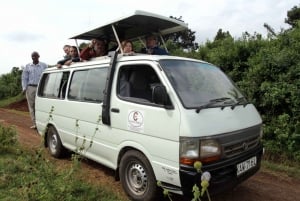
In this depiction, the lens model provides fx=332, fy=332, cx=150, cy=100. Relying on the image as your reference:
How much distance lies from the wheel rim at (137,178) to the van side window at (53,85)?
2.47 meters

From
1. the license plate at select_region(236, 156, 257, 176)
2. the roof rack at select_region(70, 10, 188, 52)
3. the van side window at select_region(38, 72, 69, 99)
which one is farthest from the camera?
the van side window at select_region(38, 72, 69, 99)

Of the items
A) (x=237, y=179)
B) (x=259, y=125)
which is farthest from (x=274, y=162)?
(x=237, y=179)

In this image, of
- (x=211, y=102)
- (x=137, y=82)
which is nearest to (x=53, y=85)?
(x=137, y=82)

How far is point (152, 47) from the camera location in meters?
6.67

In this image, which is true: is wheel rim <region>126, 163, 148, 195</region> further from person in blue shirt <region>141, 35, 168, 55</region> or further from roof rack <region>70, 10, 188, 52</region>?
person in blue shirt <region>141, 35, 168, 55</region>

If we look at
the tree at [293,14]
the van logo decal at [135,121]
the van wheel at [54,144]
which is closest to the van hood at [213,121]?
the van logo decal at [135,121]

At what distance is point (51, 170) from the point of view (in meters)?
4.39

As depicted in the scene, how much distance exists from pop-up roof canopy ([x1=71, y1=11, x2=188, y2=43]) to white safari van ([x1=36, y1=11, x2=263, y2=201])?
55 millimetres

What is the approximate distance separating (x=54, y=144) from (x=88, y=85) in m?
1.96

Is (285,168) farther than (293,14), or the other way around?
(293,14)

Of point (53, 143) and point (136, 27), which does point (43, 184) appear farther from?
point (136, 27)

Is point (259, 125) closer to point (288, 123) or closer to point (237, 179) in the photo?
Result: point (237, 179)

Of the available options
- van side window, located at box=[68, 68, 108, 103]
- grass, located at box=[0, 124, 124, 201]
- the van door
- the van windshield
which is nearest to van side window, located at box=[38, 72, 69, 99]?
van side window, located at box=[68, 68, 108, 103]

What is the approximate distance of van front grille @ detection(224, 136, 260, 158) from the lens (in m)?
4.07
